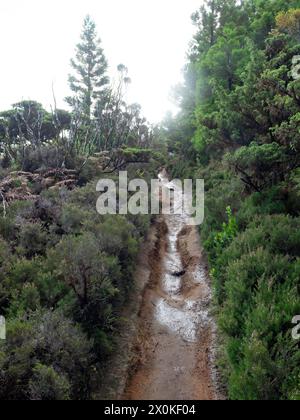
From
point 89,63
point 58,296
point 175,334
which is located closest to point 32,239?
point 58,296

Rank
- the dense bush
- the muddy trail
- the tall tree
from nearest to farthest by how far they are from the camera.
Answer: the dense bush → the muddy trail → the tall tree

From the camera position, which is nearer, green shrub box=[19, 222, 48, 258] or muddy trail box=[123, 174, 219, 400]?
muddy trail box=[123, 174, 219, 400]

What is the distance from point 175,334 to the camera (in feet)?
26.2

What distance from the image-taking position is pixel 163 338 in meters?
7.80

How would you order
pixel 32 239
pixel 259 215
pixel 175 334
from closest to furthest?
pixel 175 334 → pixel 32 239 → pixel 259 215

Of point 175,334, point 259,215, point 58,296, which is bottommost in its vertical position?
point 175,334

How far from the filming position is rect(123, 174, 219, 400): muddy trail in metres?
6.15

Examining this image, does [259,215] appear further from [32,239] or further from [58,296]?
[32,239]

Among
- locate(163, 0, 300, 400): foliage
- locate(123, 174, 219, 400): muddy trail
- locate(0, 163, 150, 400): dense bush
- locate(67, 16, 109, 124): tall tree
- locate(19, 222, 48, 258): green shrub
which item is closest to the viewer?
locate(0, 163, 150, 400): dense bush

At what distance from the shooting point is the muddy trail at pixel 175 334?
6152 millimetres

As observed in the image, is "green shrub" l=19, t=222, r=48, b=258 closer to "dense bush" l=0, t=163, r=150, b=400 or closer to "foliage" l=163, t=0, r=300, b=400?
"dense bush" l=0, t=163, r=150, b=400

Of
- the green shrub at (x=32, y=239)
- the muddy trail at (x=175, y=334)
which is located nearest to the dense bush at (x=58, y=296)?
the green shrub at (x=32, y=239)

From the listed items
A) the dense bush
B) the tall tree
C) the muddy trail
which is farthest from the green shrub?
the tall tree
